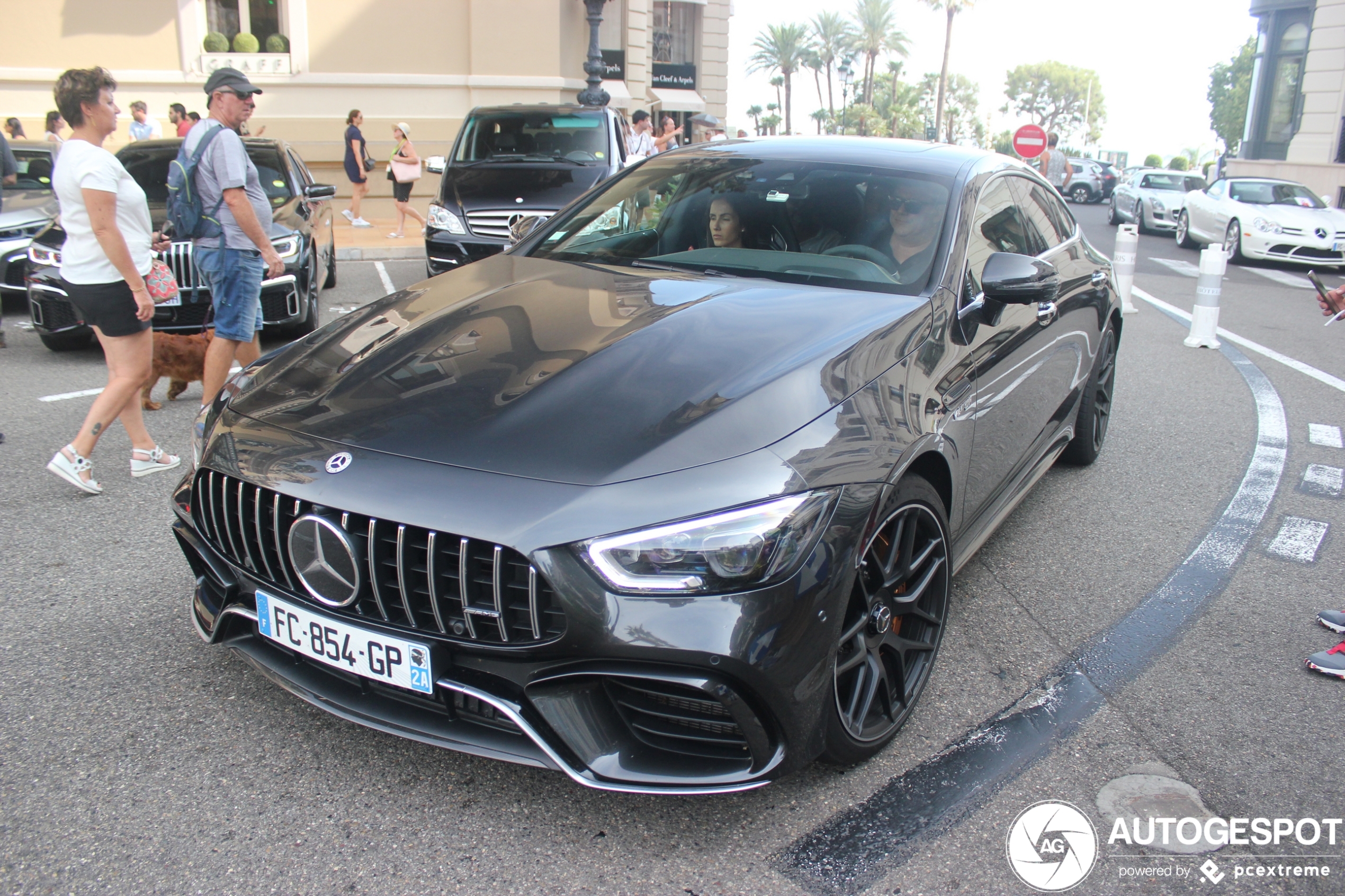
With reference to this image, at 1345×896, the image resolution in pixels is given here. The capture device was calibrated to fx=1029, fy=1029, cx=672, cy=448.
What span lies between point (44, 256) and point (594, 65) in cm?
1121

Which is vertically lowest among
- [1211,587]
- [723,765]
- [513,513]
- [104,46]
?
[1211,587]

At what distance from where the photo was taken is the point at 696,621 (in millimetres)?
2131

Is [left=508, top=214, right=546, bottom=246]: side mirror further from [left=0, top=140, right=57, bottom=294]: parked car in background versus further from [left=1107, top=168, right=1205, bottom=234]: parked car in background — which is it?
[left=1107, top=168, right=1205, bottom=234]: parked car in background

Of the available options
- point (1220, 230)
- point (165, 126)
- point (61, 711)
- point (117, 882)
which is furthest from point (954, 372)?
point (165, 126)

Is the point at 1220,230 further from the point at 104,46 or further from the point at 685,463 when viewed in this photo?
the point at 104,46

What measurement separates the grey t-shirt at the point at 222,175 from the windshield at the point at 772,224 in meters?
2.19

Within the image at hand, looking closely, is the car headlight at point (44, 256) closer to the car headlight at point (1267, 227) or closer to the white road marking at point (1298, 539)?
the white road marking at point (1298, 539)

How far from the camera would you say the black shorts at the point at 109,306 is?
4.64 metres

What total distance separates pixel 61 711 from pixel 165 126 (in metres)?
18.4

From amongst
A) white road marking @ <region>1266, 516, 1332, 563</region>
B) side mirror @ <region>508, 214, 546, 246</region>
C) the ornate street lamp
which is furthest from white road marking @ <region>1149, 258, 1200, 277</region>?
side mirror @ <region>508, 214, 546, 246</region>

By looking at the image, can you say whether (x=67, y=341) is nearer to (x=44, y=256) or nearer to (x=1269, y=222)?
(x=44, y=256)

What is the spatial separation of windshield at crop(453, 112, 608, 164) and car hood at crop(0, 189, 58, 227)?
12.8ft

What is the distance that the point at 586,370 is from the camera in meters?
2.67

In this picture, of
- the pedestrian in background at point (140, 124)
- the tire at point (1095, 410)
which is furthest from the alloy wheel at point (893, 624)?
the pedestrian in background at point (140, 124)
